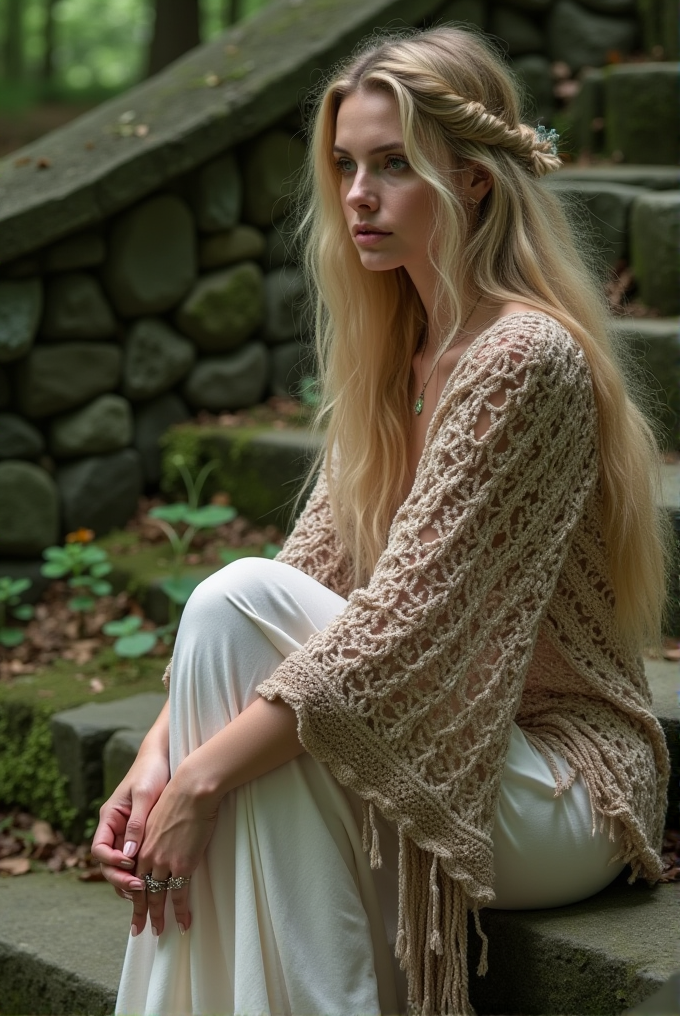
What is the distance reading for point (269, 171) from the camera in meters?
3.99

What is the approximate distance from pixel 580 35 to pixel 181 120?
5.64ft

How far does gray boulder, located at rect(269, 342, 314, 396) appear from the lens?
421cm

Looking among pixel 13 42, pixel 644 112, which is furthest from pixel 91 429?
pixel 13 42

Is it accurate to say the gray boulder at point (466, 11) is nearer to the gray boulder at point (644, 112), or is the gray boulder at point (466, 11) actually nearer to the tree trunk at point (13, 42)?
the gray boulder at point (644, 112)

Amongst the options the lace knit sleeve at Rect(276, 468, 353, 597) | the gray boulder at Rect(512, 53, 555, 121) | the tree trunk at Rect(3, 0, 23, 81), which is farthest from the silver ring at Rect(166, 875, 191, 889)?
the tree trunk at Rect(3, 0, 23, 81)

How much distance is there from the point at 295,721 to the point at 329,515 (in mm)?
607

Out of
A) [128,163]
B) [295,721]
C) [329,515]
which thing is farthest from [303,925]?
[128,163]

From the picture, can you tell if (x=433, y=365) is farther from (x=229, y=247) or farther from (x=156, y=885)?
(x=229, y=247)

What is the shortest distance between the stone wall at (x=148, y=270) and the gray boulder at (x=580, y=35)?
364 mm

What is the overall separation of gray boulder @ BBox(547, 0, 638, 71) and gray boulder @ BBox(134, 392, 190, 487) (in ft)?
6.77

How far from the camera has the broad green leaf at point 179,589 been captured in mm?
3199

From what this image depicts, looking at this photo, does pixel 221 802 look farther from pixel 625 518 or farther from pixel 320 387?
pixel 320 387

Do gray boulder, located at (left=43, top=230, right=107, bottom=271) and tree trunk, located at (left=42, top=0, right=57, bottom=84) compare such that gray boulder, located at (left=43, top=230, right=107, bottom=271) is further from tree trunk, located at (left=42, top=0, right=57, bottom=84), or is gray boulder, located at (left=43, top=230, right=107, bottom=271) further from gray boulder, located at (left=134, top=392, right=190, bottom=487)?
tree trunk, located at (left=42, top=0, right=57, bottom=84)

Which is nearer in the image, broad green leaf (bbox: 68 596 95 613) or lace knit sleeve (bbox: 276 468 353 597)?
lace knit sleeve (bbox: 276 468 353 597)
